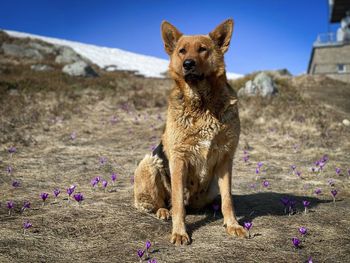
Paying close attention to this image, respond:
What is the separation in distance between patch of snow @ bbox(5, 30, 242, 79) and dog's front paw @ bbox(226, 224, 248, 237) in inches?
1559

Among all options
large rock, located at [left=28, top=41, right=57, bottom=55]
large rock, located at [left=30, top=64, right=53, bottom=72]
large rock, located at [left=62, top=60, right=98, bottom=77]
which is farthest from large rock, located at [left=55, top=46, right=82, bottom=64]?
large rock, located at [left=62, top=60, right=98, bottom=77]

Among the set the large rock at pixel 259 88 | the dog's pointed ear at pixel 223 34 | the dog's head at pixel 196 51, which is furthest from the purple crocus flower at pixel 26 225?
the large rock at pixel 259 88

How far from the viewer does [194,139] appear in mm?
4758

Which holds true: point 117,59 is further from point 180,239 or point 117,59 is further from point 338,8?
point 180,239

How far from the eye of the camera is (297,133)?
13438mm

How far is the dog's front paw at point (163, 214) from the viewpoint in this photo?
521 cm

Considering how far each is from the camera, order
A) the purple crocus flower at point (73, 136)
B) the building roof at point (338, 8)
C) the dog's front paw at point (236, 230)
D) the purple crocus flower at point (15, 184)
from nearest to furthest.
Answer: the dog's front paw at point (236, 230) → the purple crocus flower at point (15, 184) → the purple crocus flower at point (73, 136) → the building roof at point (338, 8)

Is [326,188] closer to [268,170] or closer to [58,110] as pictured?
[268,170]

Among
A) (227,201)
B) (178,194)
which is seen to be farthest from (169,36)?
(227,201)

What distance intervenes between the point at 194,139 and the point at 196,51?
1387 millimetres

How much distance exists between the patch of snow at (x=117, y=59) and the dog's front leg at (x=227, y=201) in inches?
1539

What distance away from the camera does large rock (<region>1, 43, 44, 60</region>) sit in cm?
3366

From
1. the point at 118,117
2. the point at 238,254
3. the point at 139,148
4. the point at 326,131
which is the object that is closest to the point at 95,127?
the point at 118,117

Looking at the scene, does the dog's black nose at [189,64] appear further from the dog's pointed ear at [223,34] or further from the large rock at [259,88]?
the large rock at [259,88]
